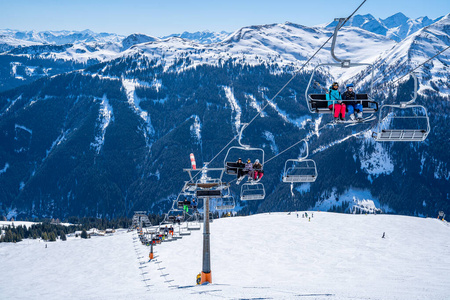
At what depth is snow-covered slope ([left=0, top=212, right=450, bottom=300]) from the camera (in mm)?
26547

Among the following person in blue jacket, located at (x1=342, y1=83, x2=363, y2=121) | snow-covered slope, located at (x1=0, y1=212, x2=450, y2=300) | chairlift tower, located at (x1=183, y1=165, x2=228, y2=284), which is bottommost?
snow-covered slope, located at (x1=0, y1=212, x2=450, y2=300)

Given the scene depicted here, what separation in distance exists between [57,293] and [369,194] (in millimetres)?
184336

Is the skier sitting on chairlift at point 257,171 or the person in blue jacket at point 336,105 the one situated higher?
the person in blue jacket at point 336,105

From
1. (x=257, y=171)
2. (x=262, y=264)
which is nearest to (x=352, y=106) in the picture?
(x=257, y=171)

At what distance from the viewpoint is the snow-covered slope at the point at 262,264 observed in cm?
2655

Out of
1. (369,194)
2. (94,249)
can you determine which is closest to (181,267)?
(94,249)

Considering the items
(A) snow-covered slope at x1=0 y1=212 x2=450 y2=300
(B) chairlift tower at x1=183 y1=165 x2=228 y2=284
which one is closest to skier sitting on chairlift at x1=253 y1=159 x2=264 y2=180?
(B) chairlift tower at x1=183 y1=165 x2=228 y2=284

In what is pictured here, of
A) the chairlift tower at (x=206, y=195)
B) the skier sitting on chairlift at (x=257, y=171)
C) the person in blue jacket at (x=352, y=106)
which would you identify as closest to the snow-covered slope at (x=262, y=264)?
the chairlift tower at (x=206, y=195)

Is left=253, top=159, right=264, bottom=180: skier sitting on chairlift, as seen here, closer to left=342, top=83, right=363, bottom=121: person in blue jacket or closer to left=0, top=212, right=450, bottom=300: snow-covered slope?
left=0, top=212, right=450, bottom=300: snow-covered slope

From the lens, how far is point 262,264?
44844mm

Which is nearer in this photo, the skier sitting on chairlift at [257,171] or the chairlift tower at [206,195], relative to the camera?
the skier sitting on chairlift at [257,171]

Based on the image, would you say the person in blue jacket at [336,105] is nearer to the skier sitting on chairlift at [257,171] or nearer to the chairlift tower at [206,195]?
the skier sitting on chairlift at [257,171]

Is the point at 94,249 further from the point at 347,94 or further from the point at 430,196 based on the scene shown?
the point at 430,196

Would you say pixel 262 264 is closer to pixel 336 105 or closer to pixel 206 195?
pixel 206 195
